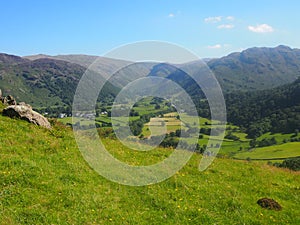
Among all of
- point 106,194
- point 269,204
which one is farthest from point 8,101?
point 269,204

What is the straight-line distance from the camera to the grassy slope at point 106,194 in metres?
13.2

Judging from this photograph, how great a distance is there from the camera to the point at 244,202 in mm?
16734

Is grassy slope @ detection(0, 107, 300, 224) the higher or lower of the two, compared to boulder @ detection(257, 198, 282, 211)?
higher

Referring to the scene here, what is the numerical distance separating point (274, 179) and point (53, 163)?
15.7m

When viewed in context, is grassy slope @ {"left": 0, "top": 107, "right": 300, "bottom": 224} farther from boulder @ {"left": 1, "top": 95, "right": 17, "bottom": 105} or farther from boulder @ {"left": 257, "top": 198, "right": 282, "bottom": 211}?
boulder @ {"left": 1, "top": 95, "right": 17, "bottom": 105}

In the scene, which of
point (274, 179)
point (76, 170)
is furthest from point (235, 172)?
point (76, 170)

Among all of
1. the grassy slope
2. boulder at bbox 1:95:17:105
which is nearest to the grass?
boulder at bbox 1:95:17:105

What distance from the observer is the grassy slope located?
43.2 ft

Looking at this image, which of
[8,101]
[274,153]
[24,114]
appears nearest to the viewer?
[24,114]

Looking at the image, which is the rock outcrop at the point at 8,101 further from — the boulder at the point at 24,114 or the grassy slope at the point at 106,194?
the grassy slope at the point at 106,194

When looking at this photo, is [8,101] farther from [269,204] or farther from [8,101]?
[269,204]

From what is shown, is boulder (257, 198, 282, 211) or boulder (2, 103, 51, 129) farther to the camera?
boulder (2, 103, 51, 129)

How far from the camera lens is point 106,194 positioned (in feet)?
50.8

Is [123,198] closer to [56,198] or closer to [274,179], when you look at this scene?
[56,198]
